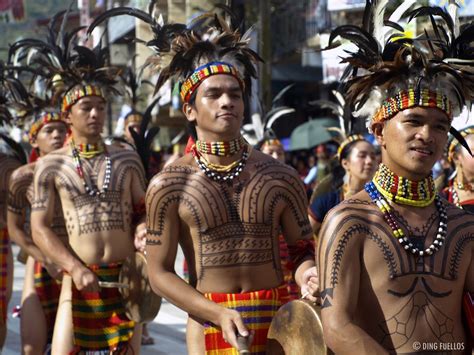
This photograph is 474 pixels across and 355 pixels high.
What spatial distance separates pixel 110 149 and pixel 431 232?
418cm

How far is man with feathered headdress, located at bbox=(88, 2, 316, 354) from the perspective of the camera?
Result: 5.43m

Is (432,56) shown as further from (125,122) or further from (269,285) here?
(125,122)

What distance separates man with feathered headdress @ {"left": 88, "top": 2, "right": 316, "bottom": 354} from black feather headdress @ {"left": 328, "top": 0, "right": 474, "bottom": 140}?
1.14 m

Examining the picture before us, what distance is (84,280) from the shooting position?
292 inches

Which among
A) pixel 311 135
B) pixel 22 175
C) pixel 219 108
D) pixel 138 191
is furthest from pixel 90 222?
pixel 311 135

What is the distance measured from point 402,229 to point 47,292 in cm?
514

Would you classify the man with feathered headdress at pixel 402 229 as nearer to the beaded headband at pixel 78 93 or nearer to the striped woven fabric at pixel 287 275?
the beaded headband at pixel 78 93

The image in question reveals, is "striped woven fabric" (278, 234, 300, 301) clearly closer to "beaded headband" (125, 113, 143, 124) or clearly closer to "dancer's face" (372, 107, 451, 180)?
"dancer's face" (372, 107, 451, 180)

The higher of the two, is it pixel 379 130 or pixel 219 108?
pixel 219 108

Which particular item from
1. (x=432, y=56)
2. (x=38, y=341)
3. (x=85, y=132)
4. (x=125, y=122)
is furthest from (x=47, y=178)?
(x=125, y=122)

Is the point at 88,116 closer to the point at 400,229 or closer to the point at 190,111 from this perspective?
the point at 190,111

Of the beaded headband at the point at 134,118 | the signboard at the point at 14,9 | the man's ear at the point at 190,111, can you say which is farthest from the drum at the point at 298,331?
the signboard at the point at 14,9

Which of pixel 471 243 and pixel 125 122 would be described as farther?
pixel 125 122

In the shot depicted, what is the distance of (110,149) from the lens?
8086 millimetres
